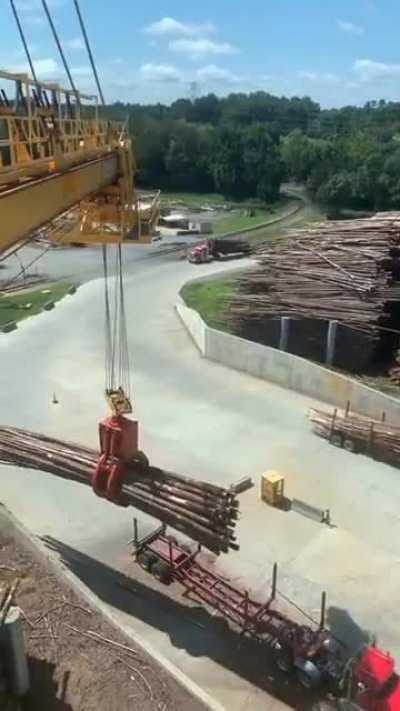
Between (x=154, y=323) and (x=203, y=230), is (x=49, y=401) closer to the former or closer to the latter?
(x=154, y=323)

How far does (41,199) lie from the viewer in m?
7.77

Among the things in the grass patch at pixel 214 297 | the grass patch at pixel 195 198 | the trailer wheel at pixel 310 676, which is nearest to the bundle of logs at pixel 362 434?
the trailer wheel at pixel 310 676

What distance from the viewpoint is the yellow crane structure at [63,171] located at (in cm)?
710

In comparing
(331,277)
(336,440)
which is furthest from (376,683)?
(331,277)

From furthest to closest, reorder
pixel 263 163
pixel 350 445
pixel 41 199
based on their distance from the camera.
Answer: pixel 263 163 → pixel 350 445 → pixel 41 199

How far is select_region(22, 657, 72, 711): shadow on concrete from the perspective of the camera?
829 centimetres

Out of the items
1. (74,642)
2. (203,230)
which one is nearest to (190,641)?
(74,642)

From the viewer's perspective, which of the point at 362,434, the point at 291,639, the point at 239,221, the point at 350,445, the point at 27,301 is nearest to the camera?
the point at 291,639

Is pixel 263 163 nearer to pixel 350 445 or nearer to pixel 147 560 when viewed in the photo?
pixel 350 445

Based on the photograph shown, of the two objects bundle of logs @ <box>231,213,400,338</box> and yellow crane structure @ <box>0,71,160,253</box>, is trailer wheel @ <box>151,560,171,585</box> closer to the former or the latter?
yellow crane structure @ <box>0,71,160,253</box>

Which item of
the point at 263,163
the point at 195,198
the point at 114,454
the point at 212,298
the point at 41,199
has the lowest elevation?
the point at 195,198

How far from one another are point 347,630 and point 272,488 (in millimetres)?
3843

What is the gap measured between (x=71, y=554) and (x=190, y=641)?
3.24 meters

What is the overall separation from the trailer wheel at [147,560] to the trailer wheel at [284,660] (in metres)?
2.91
